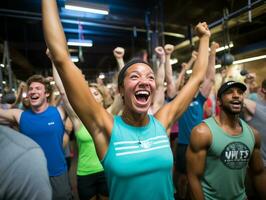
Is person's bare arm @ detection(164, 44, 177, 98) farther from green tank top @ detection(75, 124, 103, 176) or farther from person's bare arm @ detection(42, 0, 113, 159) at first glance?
person's bare arm @ detection(42, 0, 113, 159)

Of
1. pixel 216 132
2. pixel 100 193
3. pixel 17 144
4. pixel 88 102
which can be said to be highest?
pixel 88 102

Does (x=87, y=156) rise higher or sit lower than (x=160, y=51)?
lower

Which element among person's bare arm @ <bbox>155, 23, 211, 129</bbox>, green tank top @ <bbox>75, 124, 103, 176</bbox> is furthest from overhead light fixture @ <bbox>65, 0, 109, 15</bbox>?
person's bare arm @ <bbox>155, 23, 211, 129</bbox>

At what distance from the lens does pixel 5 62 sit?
5.14 metres

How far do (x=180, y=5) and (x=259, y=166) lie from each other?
5032 millimetres

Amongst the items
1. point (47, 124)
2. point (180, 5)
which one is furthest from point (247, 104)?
point (180, 5)

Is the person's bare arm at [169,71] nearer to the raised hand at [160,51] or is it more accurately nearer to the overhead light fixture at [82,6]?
the raised hand at [160,51]

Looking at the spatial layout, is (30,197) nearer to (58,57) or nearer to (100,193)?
(58,57)

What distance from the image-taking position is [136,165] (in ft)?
3.94

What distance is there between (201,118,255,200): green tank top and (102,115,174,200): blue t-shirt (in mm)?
682

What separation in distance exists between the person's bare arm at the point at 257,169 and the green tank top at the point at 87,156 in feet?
4.48

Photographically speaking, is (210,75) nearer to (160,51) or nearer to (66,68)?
(160,51)

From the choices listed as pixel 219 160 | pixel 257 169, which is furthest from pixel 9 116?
pixel 257 169

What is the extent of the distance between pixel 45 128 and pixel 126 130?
1.37m
